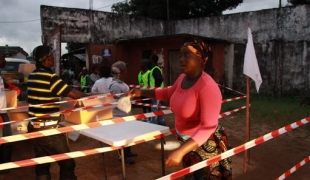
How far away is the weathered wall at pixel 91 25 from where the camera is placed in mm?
12477

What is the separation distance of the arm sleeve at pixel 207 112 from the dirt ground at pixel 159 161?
2445mm

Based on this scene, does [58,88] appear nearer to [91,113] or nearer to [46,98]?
[46,98]

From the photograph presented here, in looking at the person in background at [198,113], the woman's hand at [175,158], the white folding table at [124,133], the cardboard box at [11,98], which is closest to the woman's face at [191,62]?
the person in background at [198,113]

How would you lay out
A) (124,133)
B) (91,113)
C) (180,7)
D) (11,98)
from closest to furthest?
(124,133) → (91,113) → (11,98) → (180,7)

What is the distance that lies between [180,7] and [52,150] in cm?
2082

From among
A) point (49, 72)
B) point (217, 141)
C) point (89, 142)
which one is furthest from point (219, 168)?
point (89, 142)

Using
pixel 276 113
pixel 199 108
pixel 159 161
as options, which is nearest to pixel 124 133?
pixel 199 108

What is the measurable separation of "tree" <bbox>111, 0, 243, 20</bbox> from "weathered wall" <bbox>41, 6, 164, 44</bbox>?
637 cm

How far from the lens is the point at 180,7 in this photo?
22125 mm

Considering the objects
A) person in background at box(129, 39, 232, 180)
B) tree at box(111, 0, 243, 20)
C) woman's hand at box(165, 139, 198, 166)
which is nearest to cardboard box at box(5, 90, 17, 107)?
person in background at box(129, 39, 232, 180)

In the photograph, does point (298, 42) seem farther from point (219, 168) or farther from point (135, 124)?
point (219, 168)

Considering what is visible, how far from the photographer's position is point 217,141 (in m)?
2.21

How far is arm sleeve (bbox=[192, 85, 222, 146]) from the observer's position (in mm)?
1825

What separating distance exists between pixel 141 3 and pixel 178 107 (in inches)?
877
